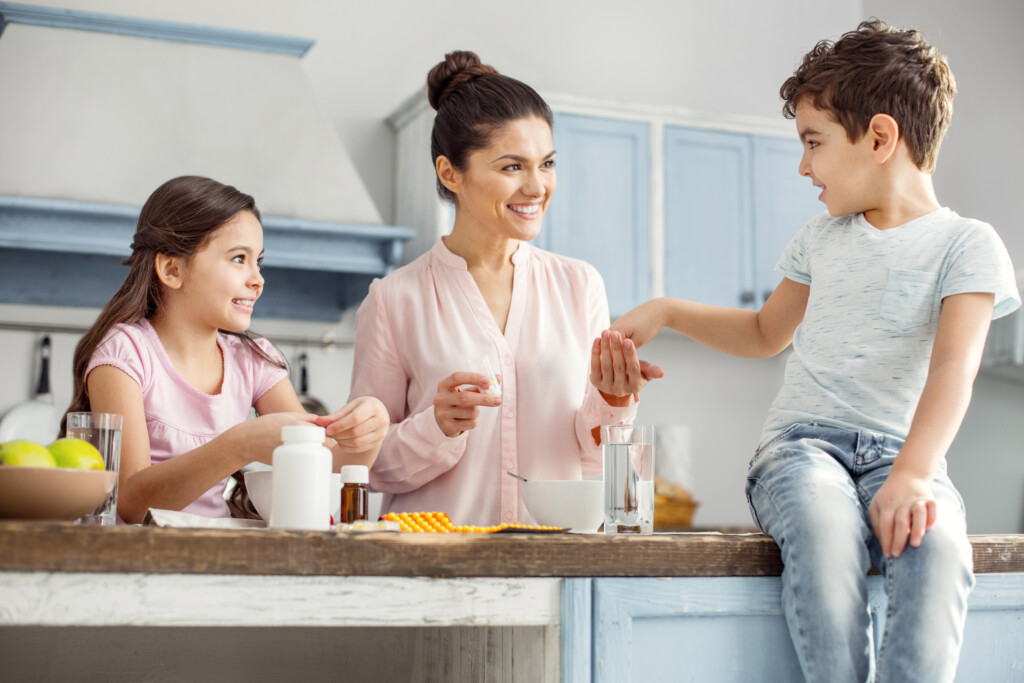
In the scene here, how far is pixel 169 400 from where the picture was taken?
151 cm

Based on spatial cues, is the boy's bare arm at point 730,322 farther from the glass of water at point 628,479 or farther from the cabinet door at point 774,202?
the cabinet door at point 774,202

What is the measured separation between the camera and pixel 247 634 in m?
1.22

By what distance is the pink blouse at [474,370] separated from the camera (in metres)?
1.68

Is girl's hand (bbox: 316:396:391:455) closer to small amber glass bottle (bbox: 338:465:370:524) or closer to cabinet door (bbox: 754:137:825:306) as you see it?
small amber glass bottle (bbox: 338:465:370:524)

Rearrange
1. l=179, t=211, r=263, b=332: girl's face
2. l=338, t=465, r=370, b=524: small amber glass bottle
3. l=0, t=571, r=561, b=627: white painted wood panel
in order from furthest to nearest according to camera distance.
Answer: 1. l=179, t=211, r=263, b=332: girl's face
2. l=338, t=465, r=370, b=524: small amber glass bottle
3. l=0, t=571, r=561, b=627: white painted wood panel

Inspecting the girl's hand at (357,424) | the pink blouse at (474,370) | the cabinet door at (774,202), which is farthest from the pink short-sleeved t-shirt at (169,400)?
the cabinet door at (774,202)

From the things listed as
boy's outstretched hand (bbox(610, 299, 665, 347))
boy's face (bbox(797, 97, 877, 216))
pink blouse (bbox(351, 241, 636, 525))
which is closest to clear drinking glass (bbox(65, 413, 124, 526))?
pink blouse (bbox(351, 241, 636, 525))

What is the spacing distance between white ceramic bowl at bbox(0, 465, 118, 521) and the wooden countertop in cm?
7

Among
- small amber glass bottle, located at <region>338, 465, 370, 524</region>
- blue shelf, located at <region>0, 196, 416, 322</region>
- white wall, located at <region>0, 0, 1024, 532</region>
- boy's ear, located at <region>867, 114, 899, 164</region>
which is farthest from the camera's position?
white wall, located at <region>0, 0, 1024, 532</region>

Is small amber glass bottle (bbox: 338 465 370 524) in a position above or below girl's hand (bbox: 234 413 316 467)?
below

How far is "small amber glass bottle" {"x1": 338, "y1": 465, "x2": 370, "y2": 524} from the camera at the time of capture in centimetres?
111

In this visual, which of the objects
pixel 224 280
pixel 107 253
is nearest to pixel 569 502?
pixel 224 280

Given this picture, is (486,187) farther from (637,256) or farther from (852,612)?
(637,256)

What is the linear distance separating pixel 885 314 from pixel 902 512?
0.28 m
